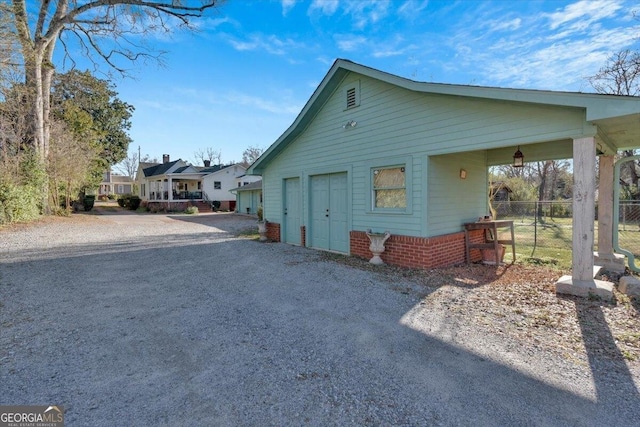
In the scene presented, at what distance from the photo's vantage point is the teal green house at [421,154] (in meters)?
4.70

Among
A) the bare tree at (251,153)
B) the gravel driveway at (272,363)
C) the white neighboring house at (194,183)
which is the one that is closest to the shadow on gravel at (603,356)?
the gravel driveway at (272,363)

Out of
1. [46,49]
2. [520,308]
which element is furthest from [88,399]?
[46,49]

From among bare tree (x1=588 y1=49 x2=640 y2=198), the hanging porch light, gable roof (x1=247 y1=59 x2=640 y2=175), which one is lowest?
the hanging porch light

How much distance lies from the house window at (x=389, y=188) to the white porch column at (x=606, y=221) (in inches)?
179

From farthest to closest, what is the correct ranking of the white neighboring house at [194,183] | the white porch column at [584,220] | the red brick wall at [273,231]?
the white neighboring house at [194,183] → the red brick wall at [273,231] → the white porch column at [584,220]

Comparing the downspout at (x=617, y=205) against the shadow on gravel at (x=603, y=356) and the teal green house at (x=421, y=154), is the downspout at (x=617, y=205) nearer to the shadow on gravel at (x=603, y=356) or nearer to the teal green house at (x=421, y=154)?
the teal green house at (x=421, y=154)

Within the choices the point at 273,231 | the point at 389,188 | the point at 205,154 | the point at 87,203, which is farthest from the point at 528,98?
the point at 205,154

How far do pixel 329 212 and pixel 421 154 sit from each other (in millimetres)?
3243

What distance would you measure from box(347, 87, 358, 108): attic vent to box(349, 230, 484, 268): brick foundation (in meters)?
3.28

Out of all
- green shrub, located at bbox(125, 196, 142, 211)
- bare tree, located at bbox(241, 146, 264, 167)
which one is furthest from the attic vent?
bare tree, located at bbox(241, 146, 264, 167)

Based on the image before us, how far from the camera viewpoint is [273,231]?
1098 cm

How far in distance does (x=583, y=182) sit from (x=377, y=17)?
867cm

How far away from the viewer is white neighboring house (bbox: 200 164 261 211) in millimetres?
31203

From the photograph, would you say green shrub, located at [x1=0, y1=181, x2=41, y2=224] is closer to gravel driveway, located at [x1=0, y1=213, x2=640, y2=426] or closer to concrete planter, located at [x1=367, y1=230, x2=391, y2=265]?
gravel driveway, located at [x1=0, y1=213, x2=640, y2=426]
